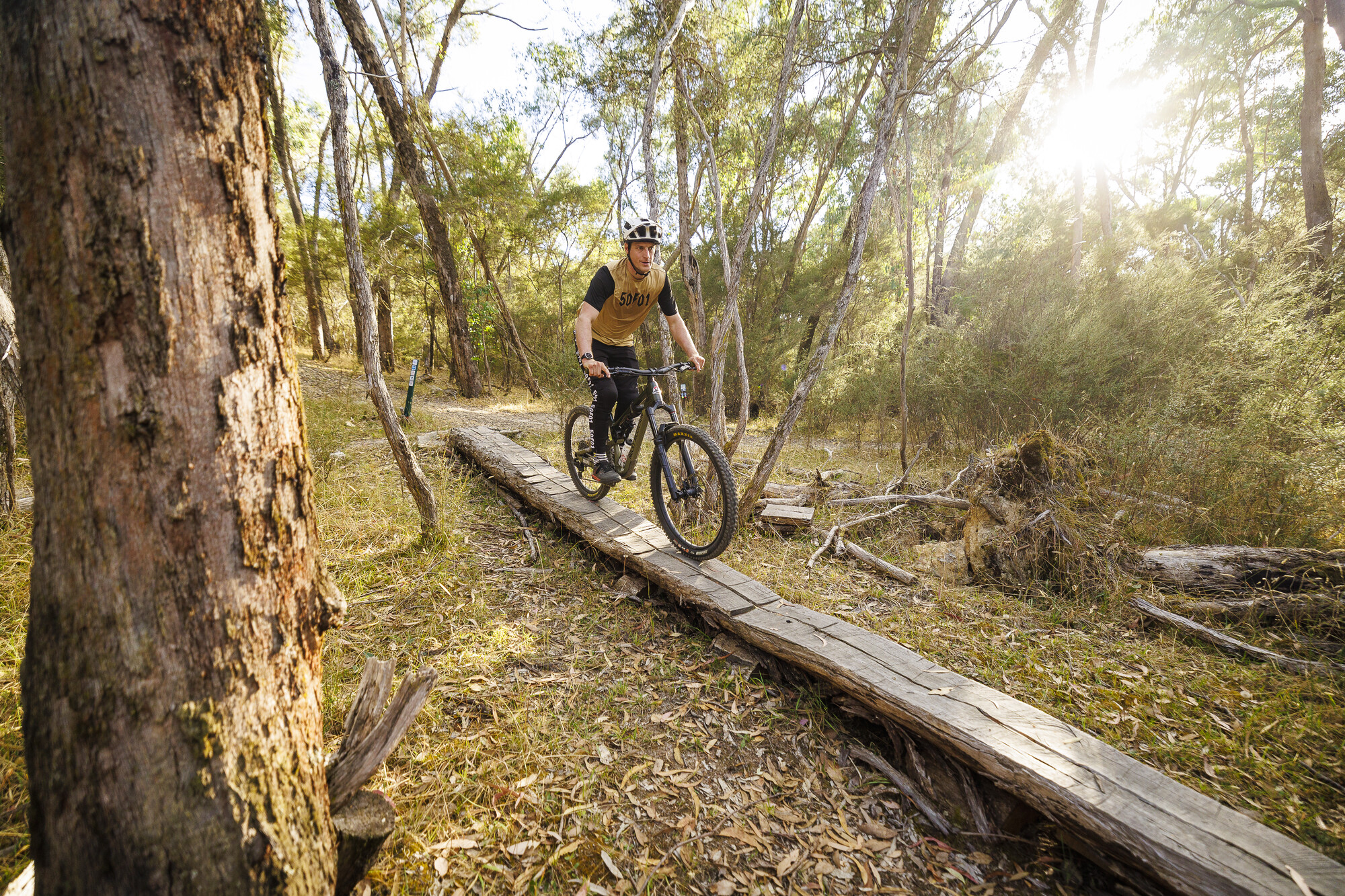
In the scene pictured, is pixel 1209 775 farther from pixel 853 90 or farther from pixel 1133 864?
pixel 853 90

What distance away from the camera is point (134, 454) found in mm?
1130

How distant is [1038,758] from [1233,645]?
6.90ft

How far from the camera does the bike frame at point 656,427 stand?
377 cm

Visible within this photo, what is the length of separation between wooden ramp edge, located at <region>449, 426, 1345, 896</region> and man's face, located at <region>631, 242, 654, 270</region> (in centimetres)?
223

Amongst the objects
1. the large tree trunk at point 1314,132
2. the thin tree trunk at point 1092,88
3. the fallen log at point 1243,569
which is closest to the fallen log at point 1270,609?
the fallen log at point 1243,569

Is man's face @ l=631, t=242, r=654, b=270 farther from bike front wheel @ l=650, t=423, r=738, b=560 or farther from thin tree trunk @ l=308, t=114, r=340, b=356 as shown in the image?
thin tree trunk @ l=308, t=114, r=340, b=356

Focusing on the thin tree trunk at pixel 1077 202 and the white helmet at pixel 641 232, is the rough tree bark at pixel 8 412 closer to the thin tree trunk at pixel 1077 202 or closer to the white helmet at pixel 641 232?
the white helmet at pixel 641 232

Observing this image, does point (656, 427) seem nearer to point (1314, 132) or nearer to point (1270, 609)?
point (1270, 609)

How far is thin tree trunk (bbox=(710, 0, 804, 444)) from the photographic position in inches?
168

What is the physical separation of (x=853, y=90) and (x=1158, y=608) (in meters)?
8.87

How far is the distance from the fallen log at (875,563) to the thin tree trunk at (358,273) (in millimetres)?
3446

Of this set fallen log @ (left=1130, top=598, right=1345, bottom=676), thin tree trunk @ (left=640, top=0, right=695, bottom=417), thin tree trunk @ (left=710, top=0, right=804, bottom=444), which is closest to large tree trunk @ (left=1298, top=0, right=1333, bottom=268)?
fallen log @ (left=1130, top=598, right=1345, bottom=676)

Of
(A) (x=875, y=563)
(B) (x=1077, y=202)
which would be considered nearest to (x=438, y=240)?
(A) (x=875, y=563)

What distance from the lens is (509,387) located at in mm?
14375
